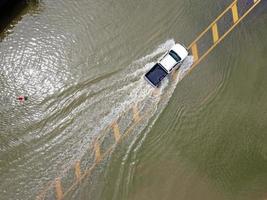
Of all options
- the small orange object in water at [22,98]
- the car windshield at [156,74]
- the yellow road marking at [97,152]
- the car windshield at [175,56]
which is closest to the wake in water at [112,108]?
the yellow road marking at [97,152]

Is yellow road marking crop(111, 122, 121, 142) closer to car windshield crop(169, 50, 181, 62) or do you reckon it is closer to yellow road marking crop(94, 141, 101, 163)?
yellow road marking crop(94, 141, 101, 163)

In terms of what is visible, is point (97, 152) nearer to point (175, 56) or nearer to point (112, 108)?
point (112, 108)

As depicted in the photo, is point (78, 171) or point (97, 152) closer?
point (78, 171)

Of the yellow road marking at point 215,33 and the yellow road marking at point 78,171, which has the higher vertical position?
the yellow road marking at point 78,171

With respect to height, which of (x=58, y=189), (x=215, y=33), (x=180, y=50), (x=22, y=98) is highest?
(x=22, y=98)

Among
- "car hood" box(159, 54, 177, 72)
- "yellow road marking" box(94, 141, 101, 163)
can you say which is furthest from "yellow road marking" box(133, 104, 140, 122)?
"car hood" box(159, 54, 177, 72)

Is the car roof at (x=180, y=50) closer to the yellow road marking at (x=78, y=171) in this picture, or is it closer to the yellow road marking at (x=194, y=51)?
the yellow road marking at (x=194, y=51)

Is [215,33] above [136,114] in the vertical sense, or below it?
below

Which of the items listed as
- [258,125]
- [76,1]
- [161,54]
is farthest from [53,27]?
[258,125]

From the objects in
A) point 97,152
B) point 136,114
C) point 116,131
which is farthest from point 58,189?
point 136,114
